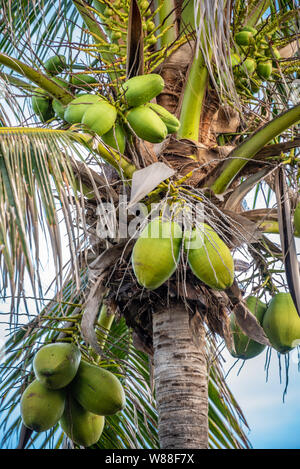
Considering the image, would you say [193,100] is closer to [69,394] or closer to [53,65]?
[53,65]

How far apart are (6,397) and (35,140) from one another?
4.04 feet

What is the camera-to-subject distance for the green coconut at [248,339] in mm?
2432

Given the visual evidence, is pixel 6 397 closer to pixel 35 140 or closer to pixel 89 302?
pixel 89 302

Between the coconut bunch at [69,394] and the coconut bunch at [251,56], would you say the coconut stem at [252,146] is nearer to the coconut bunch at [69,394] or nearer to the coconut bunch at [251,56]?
the coconut bunch at [251,56]

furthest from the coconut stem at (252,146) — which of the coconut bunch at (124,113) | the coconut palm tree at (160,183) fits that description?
the coconut bunch at (124,113)

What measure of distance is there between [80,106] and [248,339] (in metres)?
1.19

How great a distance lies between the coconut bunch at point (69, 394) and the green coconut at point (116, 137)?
0.72 metres

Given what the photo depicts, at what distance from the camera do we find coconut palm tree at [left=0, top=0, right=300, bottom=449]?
178cm

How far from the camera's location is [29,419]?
2018 mm

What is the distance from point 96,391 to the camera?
2025mm

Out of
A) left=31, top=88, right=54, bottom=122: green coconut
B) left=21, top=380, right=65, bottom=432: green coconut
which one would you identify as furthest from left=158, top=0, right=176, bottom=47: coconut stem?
left=21, top=380, right=65, bottom=432: green coconut
